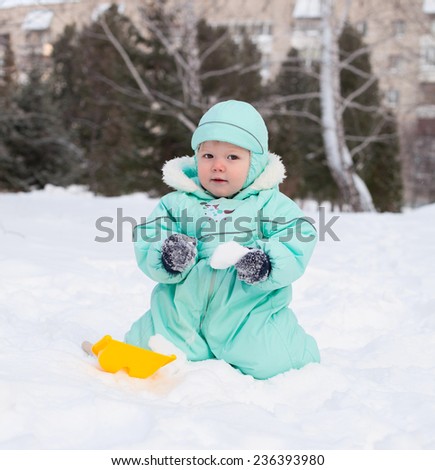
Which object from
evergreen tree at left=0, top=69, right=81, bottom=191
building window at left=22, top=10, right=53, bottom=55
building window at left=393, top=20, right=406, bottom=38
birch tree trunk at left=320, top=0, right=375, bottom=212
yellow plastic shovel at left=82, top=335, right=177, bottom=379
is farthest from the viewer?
evergreen tree at left=0, top=69, right=81, bottom=191

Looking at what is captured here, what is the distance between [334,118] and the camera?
31.8 ft

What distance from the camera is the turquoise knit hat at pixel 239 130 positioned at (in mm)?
2396

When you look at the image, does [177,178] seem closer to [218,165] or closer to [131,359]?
[218,165]

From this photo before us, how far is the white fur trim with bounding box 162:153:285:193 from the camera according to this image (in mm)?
2477

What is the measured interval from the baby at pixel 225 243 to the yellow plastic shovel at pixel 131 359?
0.19 metres

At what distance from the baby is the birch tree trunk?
7.45 metres

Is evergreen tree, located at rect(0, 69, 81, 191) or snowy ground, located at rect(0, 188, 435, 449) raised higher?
evergreen tree, located at rect(0, 69, 81, 191)

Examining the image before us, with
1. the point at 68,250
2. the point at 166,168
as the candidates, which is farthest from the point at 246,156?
the point at 68,250

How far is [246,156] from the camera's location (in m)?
2.45

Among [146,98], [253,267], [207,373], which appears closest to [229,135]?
[253,267]

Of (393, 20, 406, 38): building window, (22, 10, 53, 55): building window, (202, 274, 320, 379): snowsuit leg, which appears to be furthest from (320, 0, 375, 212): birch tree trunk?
(202, 274, 320, 379): snowsuit leg

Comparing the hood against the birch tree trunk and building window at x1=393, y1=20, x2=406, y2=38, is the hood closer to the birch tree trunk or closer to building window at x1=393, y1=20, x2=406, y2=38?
the birch tree trunk

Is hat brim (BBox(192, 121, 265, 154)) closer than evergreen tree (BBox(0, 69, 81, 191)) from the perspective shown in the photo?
Yes

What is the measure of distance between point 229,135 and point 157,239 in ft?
1.56
